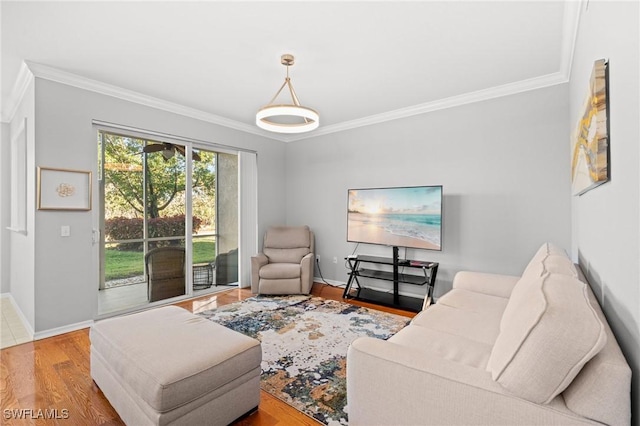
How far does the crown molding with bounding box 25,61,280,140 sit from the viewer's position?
2.99m

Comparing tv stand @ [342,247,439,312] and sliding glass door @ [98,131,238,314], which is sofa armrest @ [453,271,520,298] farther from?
sliding glass door @ [98,131,238,314]

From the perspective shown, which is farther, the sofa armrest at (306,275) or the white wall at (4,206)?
the sofa armrest at (306,275)

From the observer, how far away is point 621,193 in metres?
1.16

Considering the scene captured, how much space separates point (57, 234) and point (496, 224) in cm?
464

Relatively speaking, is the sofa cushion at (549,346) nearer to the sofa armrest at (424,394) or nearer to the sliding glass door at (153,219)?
the sofa armrest at (424,394)

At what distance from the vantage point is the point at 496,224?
356 centimetres

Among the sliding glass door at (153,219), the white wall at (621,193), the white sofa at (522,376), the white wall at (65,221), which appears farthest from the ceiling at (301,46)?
the white sofa at (522,376)

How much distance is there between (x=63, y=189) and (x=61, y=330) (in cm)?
141

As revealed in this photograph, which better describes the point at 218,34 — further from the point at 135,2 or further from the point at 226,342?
the point at 226,342

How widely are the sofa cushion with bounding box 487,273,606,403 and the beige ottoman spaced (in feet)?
4.31

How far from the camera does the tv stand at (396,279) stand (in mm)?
3751

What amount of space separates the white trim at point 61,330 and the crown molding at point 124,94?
2443mm

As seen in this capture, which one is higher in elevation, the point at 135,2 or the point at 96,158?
the point at 135,2

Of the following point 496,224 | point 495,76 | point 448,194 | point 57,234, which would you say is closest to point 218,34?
point 57,234
